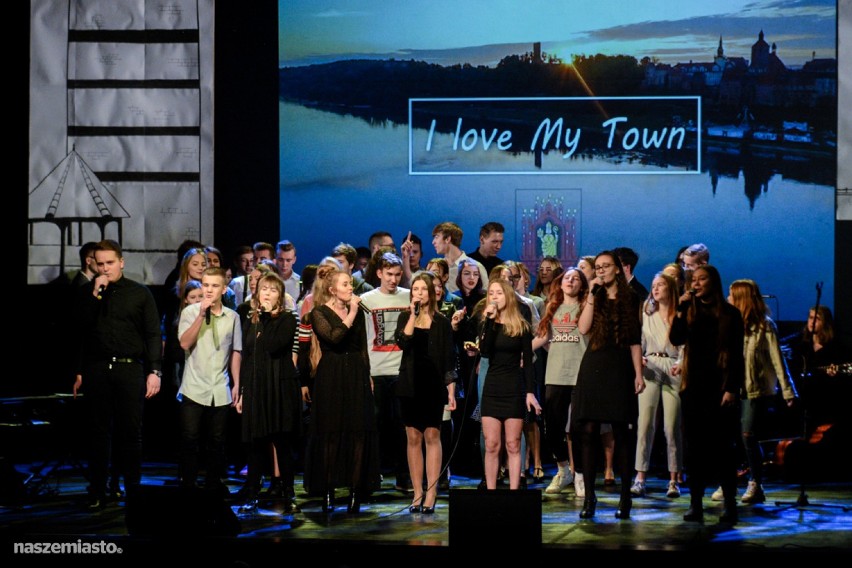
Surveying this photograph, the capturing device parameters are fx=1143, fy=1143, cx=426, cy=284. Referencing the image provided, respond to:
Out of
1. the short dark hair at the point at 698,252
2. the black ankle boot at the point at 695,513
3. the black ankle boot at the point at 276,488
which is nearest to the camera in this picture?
the black ankle boot at the point at 695,513

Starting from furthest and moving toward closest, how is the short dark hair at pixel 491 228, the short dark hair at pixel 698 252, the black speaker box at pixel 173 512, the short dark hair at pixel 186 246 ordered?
1. the short dark hair at pixel 186 246
2. the short dark hair at pixel 491 228
3. the short dark hair at pixel 698 252
4. the black speaker box at pixel 173 512

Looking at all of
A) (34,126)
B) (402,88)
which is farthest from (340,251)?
(34,126)

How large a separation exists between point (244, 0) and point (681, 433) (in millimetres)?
5390

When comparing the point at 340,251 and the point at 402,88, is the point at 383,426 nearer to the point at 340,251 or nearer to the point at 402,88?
the point at 340,251

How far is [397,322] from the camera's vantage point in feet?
23.8

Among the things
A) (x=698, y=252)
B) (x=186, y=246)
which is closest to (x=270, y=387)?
(x=186, y=246)

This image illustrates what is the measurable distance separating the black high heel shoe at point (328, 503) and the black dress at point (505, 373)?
43.9 inches

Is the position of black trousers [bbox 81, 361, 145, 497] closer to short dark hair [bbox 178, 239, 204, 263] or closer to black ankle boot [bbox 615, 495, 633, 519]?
short dark hair [bbox 178, 239, 204, 263]

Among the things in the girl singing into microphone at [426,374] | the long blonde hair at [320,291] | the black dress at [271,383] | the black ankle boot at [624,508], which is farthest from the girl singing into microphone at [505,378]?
the black dress at [271,383]

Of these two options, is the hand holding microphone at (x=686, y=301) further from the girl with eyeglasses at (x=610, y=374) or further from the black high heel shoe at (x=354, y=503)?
the black high heel shoe at (x=354, y=503)

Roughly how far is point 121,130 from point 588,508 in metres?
5.74

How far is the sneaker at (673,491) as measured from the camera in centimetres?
773

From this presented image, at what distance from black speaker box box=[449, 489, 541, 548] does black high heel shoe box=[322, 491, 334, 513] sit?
1.92m

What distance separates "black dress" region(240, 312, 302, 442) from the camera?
7.25 metres
